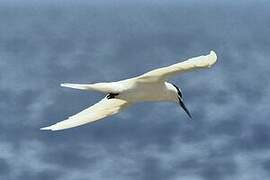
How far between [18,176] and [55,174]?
635 centimetres

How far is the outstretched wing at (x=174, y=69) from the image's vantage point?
13391 mm

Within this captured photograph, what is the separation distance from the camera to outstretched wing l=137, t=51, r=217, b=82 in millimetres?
13391

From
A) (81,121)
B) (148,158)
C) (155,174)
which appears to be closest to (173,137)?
(148,158)

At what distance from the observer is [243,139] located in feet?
521

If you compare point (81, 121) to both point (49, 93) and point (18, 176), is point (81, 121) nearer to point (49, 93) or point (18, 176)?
point (18, 176)

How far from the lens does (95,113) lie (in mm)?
14508

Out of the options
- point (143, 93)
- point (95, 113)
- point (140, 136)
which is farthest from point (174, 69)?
point (140, 136)

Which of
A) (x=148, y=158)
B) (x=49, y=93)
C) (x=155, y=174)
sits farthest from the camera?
(x=49, y=93)

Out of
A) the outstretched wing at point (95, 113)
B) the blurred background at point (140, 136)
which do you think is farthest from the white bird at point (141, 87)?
the blurred background at point (140, 136)

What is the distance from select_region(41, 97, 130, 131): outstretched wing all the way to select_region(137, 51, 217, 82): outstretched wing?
3.25 feet

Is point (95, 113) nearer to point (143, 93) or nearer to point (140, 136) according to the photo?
point (143, 93)

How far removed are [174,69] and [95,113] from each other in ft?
5.61

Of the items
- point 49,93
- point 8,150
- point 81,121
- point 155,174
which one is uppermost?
point 49,93

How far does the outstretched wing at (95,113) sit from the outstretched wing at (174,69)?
992 mm
